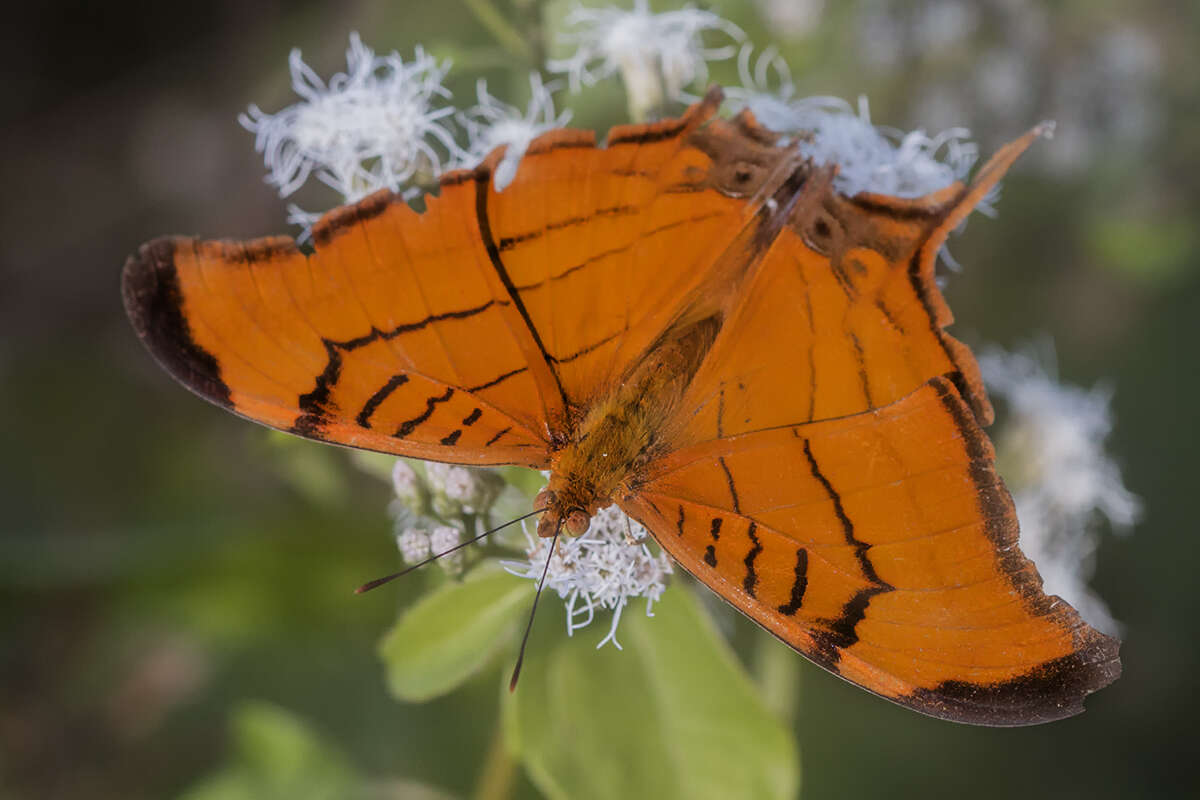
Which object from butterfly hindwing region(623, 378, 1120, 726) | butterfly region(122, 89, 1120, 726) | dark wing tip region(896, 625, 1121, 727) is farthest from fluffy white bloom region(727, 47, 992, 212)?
dark wing tip region(896, 625, 1121, 727)

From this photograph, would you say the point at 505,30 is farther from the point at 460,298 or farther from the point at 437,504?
the point at 437,504

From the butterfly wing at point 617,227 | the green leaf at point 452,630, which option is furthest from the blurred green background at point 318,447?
the green leaf at point 452,630

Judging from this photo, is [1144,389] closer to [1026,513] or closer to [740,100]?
[1026,513]

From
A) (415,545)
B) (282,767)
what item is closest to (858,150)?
(415,545)

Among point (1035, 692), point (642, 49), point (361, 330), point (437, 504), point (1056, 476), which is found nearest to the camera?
point (1035, 692)

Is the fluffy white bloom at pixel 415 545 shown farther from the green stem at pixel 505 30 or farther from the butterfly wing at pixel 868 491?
the green stem at pixel 505 30

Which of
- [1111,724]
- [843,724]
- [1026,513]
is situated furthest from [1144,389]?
[843,724]
